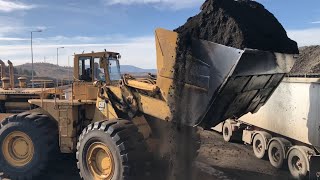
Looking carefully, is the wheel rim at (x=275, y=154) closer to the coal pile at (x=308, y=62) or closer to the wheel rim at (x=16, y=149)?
the wheel rim at (x=16, y=149)

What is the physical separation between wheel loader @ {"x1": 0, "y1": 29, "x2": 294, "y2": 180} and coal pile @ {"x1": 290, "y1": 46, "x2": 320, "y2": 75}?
48.3ft

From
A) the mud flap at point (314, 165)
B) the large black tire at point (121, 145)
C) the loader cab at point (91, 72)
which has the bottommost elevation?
the mud flap at point (314, 165)

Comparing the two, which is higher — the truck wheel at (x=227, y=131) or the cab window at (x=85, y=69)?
the cab window at (x=85, y=69)

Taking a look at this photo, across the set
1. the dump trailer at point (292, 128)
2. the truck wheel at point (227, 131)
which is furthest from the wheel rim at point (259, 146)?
the truck wheel at point (227, 131)

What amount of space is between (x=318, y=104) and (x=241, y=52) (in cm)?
425

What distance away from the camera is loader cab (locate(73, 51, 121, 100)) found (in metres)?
9.52

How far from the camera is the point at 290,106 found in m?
10.9

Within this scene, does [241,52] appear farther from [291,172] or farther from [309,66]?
[309,66]

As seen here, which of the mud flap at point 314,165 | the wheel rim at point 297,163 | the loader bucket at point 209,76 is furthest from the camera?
the wheel rim at point 297,163

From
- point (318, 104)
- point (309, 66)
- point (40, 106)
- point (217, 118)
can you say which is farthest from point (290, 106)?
point (309, 66)

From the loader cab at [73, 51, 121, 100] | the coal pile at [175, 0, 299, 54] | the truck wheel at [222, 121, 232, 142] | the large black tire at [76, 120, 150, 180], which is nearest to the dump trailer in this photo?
the truck wheel at [222, 121, 232, 142]

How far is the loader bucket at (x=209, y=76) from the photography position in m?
6.63

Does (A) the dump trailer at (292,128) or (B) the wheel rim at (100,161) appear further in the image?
(A) the dump trailer at (292,128)

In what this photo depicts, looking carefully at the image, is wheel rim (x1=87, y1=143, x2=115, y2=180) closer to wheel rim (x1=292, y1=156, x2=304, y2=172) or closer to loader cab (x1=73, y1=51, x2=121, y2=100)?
loader cab (x1=73, y1=51, x2=121, y2=100)
